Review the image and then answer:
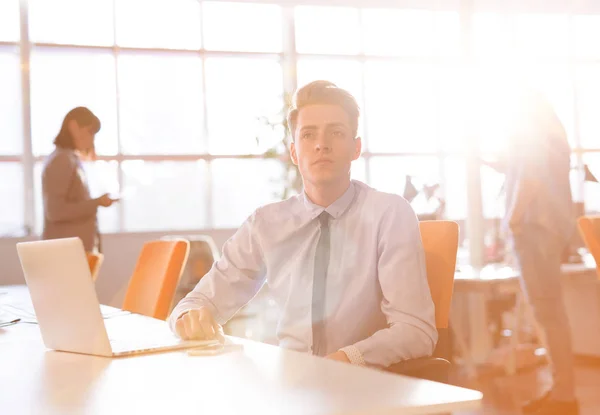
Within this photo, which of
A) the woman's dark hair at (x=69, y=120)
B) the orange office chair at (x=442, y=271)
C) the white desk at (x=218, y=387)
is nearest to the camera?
the white desk at (x=218, y=387)

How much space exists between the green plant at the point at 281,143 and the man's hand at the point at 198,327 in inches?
200

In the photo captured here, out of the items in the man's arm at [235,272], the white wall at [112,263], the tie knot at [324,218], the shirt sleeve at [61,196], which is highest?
the shirt sleeve at [61,196]

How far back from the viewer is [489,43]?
8344 mm

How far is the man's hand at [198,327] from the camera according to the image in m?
1.62

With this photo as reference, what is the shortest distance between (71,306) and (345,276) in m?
0.71

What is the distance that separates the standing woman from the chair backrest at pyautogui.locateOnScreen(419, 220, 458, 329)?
257 centimetres

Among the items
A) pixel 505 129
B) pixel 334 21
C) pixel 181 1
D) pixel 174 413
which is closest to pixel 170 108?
pixel 181 1

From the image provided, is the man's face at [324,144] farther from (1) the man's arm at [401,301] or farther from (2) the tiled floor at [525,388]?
(2) the tiled floor at [525,388]

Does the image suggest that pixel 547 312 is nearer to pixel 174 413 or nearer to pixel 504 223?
pixel 504 223

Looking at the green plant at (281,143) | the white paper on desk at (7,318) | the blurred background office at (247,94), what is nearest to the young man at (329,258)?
the white paper on desk at (7,318)

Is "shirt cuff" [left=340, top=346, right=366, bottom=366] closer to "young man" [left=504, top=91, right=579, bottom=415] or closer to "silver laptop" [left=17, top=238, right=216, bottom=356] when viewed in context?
"silver laptop" [left=17, top=238, right=216, bottom=356]

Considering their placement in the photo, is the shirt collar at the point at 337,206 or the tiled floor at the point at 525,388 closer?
the shirt collar at the point at 337,206

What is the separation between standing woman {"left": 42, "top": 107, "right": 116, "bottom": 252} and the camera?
4.11 meters

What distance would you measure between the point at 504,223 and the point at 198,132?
4.43 meters
